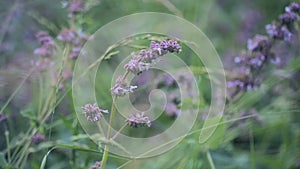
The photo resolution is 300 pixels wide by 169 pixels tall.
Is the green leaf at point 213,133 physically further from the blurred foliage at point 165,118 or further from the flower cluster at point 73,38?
the flower cluster at point 73,38

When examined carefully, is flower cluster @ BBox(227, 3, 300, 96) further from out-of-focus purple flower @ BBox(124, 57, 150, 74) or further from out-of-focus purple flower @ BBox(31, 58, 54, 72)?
out-of-focus purple flower @ BBox(124, 57, 150, 74)

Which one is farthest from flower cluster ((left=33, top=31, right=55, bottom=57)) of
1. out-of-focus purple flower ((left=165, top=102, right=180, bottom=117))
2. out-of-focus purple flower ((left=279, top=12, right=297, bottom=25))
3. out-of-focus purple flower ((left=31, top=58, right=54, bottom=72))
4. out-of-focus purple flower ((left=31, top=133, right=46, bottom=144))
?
out-of-focus purple flower ((left=279, top=12, right=297, bottom=25))

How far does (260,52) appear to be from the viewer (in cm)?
155

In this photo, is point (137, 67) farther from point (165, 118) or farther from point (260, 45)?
point (165, 118)

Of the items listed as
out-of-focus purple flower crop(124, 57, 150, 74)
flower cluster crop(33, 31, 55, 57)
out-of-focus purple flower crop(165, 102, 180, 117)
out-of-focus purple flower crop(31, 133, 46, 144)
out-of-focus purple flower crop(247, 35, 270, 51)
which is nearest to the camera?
out-of-focus purple flower crop(124, 57, 150, 74)

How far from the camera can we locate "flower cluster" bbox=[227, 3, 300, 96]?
1.49 meters

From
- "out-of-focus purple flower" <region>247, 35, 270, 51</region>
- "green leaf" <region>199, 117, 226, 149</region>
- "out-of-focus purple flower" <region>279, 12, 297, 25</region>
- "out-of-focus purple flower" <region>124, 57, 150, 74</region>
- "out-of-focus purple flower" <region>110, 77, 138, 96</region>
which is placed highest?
"out-of-focus purple flower" <region>279, 12, 297, 25</region>

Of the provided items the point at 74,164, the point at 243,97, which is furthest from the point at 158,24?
the point at 74,164

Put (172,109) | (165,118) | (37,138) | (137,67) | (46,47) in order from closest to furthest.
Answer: (137,67) < (37,138) < (46,47) < (172,109) < (165,118)

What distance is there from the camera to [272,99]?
203cm

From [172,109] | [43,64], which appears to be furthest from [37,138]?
[172,109]

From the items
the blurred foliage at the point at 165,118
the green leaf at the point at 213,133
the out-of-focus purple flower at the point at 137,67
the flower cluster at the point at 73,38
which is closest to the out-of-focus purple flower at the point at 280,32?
the blurred foliage at the point at 165,118

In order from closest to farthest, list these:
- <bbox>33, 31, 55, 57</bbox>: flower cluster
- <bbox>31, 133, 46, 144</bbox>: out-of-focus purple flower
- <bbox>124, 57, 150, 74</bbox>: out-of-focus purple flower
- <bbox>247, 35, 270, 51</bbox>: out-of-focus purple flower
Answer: <bbox>124, 57, 150, 74</bbox>: out-of-focus purple flower
<bbox>31, 133, 46, 144</bbox>: out-of-focus purple flower
<bbox>33, 31, 55, 57</bbox>: flower cluster
<bbox>247, 35, 270, 51</bbox>: out-of-focus purple flower

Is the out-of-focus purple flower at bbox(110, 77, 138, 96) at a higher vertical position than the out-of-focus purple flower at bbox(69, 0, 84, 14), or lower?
lower
